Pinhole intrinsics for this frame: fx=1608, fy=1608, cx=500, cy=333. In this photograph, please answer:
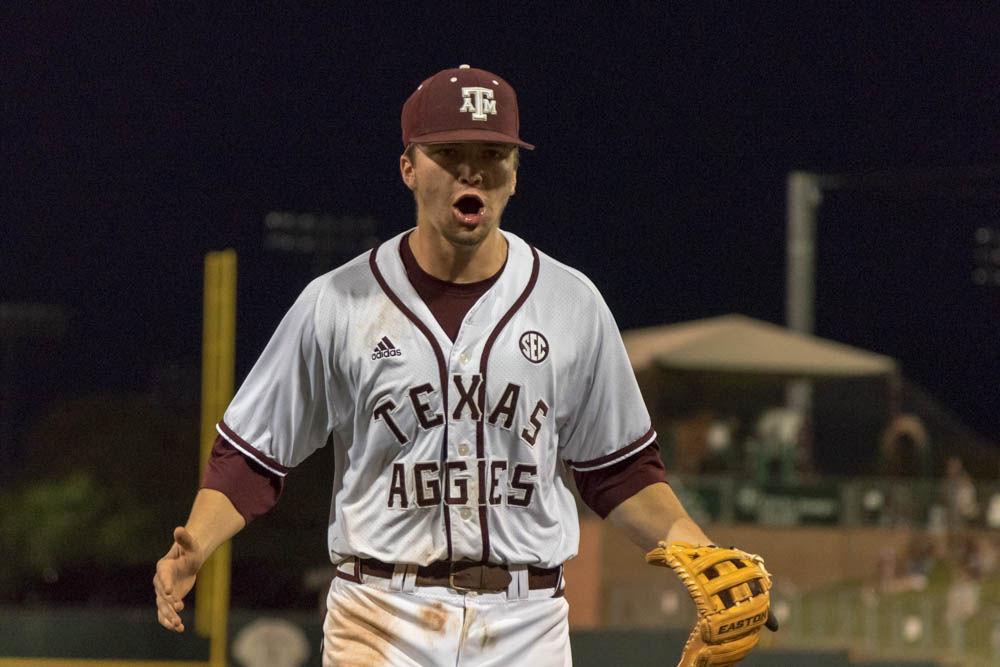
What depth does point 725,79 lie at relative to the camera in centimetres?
2525

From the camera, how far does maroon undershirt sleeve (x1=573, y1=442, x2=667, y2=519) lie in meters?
2.85

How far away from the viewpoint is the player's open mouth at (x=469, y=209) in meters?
2.65

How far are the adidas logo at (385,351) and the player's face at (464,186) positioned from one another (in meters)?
0.21

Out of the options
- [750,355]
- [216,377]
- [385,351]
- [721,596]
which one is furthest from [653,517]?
[750,355]

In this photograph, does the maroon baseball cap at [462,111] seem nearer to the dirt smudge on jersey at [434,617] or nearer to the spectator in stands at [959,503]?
the dirt smudge on jersey at [434,617]

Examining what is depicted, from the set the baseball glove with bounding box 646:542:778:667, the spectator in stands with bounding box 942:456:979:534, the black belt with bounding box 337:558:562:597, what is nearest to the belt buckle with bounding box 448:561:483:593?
the black belt with bounding box 337:558:562:597

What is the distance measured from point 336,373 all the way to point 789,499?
7.51m

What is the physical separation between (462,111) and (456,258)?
0.25 m

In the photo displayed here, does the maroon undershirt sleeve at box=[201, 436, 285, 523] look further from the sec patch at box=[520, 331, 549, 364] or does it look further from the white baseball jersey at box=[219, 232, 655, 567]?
the sec patch at box=[520, 331, 549, 364]

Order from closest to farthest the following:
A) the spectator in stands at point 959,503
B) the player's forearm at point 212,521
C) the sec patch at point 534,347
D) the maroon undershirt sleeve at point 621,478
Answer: the player's forearm at point 212,521
the sec patch at point 534,347
the maroon undershirt sleeve at point 621,478
the spectator in stands at point 959,503

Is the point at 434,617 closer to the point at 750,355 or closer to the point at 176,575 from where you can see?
the point at 176,575

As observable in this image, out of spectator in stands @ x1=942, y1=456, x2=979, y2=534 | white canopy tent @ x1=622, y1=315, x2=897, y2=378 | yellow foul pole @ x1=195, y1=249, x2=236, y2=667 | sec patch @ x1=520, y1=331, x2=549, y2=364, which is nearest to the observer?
sec patch @ x1=520, y1=331, x2=549, y2=364

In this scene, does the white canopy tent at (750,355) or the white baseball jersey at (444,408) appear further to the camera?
the white canopy tent at (750,355)

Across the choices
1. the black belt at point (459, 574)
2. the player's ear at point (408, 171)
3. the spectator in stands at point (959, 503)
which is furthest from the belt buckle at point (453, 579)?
the spectator in stands at point (959, 503)
